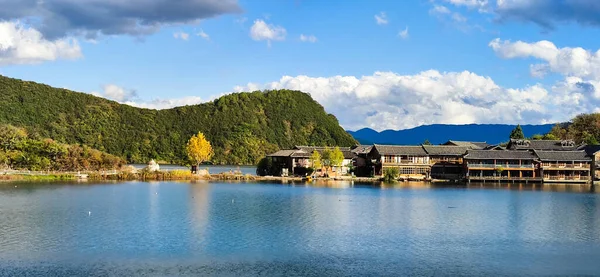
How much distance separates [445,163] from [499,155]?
705 centimetres

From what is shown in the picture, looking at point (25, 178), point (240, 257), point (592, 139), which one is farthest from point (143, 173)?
point (592, 139)

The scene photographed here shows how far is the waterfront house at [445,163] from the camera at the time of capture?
7912 cm

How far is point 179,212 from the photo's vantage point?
127 feet

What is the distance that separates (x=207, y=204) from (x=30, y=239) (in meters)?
16.9

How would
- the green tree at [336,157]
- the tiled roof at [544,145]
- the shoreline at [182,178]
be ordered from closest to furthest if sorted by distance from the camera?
the shoreline at [182,178] → the green tree at [336,157] → the tiled roof at [544,145]

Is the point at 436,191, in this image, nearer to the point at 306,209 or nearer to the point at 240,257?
the point at 306,209

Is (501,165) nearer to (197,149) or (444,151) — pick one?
(444,151)

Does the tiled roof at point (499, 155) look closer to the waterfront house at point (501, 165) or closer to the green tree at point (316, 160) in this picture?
the waterfront house at point (501, 165)

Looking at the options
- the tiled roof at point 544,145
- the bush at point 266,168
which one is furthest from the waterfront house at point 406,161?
the bush at point 266,168

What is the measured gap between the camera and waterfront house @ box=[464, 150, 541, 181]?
75625 mm

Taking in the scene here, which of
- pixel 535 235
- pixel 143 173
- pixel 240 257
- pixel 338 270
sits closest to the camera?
pixel 338 270

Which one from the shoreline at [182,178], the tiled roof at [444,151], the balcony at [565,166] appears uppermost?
the tiled roof at [444,151]

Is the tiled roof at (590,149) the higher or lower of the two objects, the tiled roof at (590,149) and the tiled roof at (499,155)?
the higher

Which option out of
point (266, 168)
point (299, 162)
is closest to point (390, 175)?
point (299, 162)
